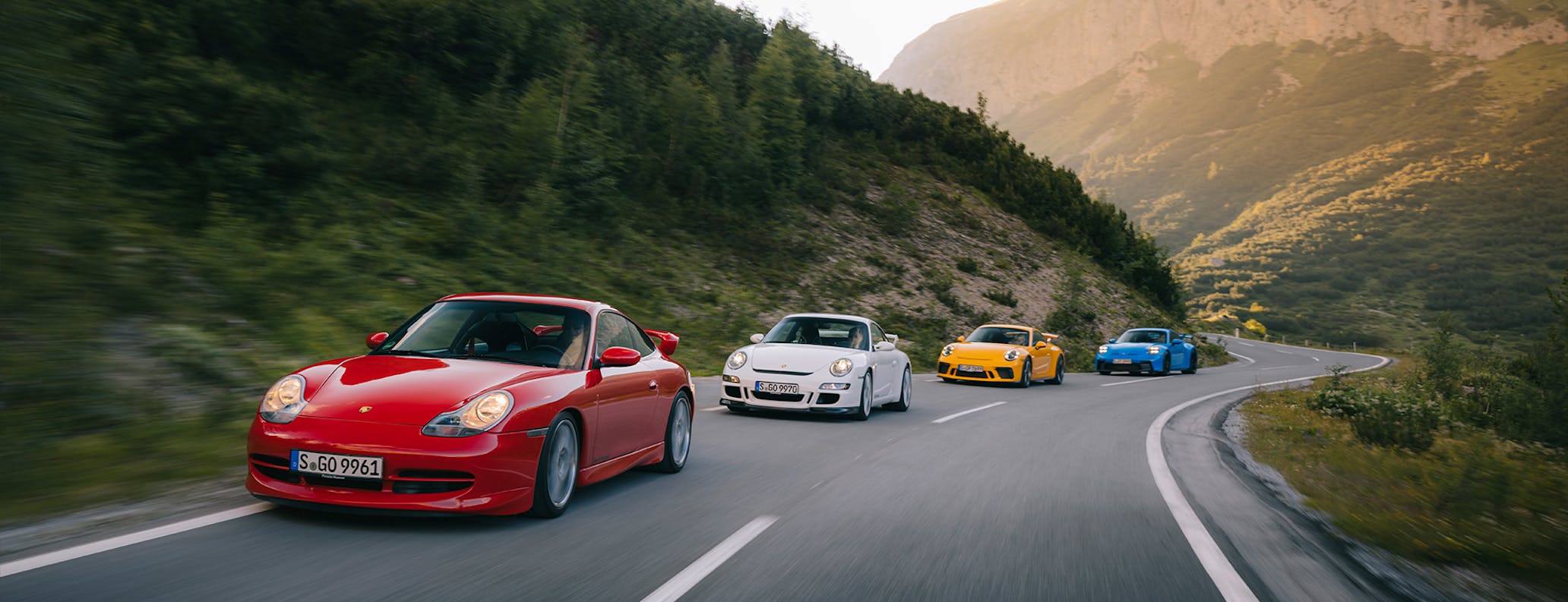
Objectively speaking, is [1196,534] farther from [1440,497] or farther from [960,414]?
[960,414]

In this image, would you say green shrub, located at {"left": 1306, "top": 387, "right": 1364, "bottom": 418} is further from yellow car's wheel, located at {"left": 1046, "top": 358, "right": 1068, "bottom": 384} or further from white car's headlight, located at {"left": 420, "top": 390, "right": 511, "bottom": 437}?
white car's headlight, located at {"left": 420, "top": 390, "right": 511, "bottom": 437}

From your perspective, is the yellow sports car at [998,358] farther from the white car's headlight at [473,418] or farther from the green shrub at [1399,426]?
the white car's headlight at [473,418]

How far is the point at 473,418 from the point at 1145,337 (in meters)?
26.7

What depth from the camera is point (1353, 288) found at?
390 ft

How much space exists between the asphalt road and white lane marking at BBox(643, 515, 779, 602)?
0.6 inches

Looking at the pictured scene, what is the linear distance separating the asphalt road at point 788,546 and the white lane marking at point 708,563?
0.6 inches

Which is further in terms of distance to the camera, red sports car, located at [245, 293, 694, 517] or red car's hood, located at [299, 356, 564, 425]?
red car's hood, located at [299, 356, 564, 425]

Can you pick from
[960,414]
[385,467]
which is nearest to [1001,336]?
[960,414]

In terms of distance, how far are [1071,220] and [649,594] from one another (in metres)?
53.6

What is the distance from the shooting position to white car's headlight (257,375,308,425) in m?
5.12

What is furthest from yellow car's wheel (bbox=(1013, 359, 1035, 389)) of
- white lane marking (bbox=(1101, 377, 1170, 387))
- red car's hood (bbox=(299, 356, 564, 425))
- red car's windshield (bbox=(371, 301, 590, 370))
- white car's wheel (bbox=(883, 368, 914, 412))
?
red car's hood (bbox=(299, 356, 564, 425))

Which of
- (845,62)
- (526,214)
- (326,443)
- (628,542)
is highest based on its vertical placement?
(845,62)

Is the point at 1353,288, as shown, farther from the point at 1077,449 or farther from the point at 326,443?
the point at 326,443

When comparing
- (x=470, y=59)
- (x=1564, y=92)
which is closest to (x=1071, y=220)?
(x=470, y=59)
